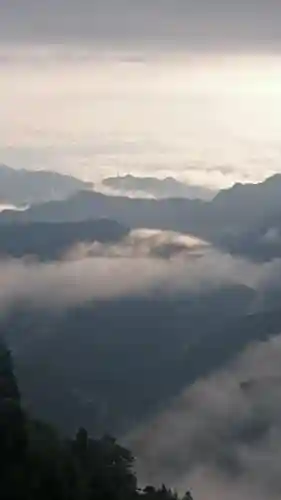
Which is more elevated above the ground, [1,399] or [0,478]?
[1,399]

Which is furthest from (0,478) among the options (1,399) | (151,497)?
(151,497)

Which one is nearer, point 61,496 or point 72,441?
point 61,496

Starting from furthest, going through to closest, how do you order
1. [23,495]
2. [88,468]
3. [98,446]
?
[98,446], [88,468], [23,495]

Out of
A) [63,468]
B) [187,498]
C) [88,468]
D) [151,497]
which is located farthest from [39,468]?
[187,498]

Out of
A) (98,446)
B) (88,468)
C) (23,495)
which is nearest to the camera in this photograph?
(23,495)

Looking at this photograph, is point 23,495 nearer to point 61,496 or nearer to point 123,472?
point 61,496

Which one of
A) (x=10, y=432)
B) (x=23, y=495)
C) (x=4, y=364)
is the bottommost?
(x=23, y=495)

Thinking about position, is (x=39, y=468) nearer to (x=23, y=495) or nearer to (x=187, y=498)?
(x=23, y=495)
